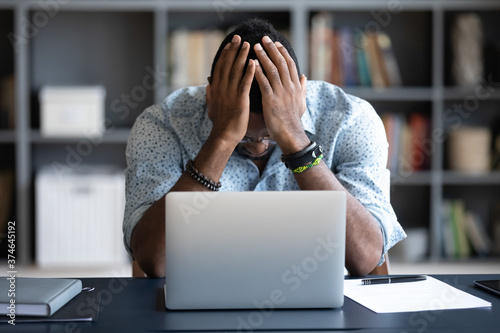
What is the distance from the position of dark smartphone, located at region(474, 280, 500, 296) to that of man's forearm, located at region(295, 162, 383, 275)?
→ 0.76ft

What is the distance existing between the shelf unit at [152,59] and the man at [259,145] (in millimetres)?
1648

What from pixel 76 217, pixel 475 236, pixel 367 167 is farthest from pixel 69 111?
pixel 475 236

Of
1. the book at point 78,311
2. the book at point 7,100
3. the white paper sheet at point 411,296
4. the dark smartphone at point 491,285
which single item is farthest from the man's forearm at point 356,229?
the book at point 7,100

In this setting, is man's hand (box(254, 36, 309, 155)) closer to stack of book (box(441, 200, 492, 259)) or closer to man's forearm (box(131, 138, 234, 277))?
man's forearm (box(131, 138, 234, 277))

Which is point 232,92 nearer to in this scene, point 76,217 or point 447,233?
point 76,217

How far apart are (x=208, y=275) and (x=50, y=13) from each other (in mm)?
2650

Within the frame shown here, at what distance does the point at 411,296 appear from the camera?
1.06 metres

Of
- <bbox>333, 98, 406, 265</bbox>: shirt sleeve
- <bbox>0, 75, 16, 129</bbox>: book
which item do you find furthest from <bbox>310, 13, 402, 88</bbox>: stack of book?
<bbox>333, 98, 406, 265</bbox>: shirt sleeve

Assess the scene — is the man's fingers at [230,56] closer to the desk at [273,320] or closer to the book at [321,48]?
the desk at [273,320]

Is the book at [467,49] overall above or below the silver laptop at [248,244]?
above

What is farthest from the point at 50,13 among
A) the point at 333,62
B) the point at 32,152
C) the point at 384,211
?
the point at 384,211

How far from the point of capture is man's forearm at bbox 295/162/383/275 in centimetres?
129

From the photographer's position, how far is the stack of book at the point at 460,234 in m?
3.22

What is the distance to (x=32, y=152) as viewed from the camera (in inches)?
133
